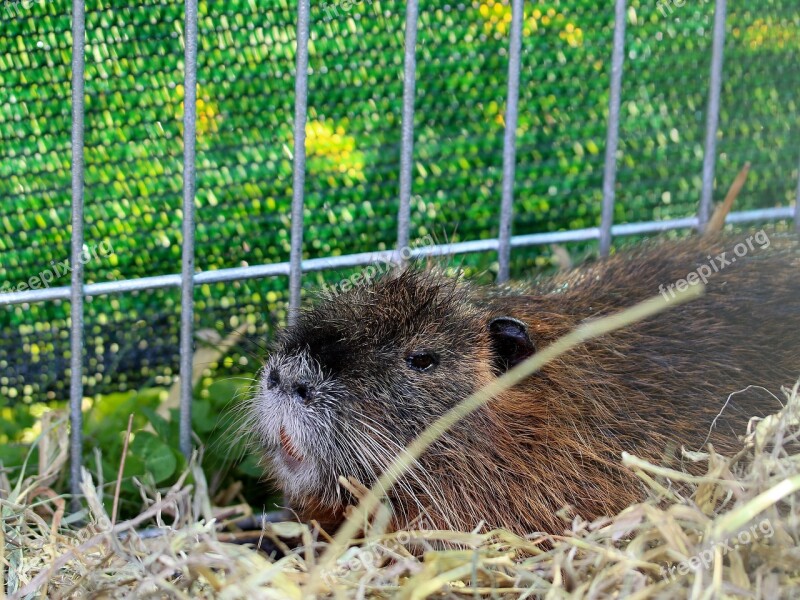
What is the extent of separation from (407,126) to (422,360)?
0.75 metres

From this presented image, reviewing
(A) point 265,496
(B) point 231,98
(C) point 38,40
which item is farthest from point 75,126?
(A) point 265,496

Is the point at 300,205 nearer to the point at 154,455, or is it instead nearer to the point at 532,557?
the point at 154,455

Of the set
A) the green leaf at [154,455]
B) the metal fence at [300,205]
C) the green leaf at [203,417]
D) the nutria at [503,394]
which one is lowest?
the green leaf at [154,455]

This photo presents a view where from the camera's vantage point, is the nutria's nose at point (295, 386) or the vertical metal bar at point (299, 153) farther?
the vertical metal bar at point (299, 153)

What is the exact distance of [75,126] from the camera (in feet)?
8.55

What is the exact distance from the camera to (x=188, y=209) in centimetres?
276

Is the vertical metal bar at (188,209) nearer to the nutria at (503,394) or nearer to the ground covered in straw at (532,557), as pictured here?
the nutria at (503,394)

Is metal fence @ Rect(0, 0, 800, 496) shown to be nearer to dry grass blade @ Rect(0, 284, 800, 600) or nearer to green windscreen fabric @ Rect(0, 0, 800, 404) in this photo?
green windscreen fabric @ Rect(0, 0, 800, 404)

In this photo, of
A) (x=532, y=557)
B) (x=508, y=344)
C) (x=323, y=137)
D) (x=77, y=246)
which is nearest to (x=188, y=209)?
(x=77, y=246)

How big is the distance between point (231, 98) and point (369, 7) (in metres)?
0.49

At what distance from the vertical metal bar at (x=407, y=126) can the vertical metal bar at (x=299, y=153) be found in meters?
0.28

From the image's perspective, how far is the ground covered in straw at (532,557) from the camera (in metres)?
2.03

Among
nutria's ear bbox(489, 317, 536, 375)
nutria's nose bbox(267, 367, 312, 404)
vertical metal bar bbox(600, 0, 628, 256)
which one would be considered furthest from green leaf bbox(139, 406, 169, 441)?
vertical metal bar bbox(600, 0, 628, 256)

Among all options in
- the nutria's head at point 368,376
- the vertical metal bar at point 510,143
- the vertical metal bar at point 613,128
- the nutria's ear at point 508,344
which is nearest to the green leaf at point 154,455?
the nutria's head at point 368,376
